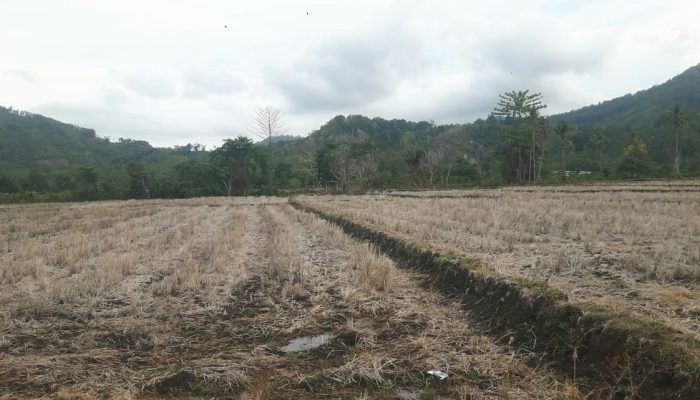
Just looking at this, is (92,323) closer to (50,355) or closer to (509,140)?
(50,355)

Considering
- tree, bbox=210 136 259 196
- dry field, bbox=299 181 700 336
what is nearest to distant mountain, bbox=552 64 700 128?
tree, bbox=210 136 259 196

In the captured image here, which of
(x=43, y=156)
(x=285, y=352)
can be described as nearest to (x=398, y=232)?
(x=285, y=352)

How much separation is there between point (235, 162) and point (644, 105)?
12963cm

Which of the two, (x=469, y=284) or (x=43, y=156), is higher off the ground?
(x=43, y=156)

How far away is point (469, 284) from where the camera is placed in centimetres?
547

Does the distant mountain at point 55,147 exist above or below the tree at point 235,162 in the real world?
above

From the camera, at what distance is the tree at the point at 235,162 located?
64.2 m

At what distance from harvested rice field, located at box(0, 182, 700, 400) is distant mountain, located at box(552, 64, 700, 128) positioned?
12142cm

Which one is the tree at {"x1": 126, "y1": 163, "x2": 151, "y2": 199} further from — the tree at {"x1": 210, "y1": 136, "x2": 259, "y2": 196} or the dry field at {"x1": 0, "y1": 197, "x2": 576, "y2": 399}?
the dry field at {"x1": 0, "y1": 197, "x2": 576, "y2": 399}

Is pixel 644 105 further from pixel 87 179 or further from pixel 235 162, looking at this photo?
pixel 87 179

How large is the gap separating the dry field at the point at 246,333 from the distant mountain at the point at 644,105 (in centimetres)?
12292

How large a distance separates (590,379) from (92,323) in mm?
5011

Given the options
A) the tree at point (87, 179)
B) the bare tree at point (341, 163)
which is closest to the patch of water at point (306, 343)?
the bare tree at point (341, 163)

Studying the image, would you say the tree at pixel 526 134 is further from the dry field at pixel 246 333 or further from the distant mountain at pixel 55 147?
the distant mountain at pixel 55 147
